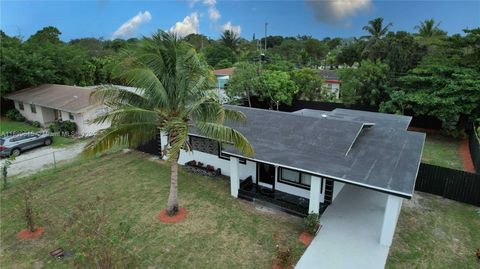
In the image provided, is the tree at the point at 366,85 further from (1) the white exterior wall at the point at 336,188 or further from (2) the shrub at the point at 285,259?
(2) the shrub at the point at 285,259

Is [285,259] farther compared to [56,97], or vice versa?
[56,97]

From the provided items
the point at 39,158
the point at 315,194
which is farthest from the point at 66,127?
the point at 315,194

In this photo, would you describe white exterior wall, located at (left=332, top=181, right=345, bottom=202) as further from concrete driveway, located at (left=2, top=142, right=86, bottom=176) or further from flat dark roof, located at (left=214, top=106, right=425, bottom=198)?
concrete driveway, located at (left=2, top=142, right=86, bottom=176)

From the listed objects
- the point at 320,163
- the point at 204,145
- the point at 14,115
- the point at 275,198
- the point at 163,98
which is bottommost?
the point at 275,198

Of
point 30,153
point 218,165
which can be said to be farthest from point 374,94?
point 30,153

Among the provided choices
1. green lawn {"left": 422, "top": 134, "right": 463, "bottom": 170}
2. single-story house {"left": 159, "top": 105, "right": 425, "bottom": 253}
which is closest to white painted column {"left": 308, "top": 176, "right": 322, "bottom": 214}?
single-story house {"left": 159, "top": 105, "right": 425, "bottom": 253}

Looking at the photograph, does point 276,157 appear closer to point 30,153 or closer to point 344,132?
point 344,132

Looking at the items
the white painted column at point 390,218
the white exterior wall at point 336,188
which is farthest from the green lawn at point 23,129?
the white painted column at point 390,218

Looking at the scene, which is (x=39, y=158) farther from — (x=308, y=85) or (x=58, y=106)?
(x=308, y=85)

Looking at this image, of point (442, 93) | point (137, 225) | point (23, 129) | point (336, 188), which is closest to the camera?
point (137, 225)
